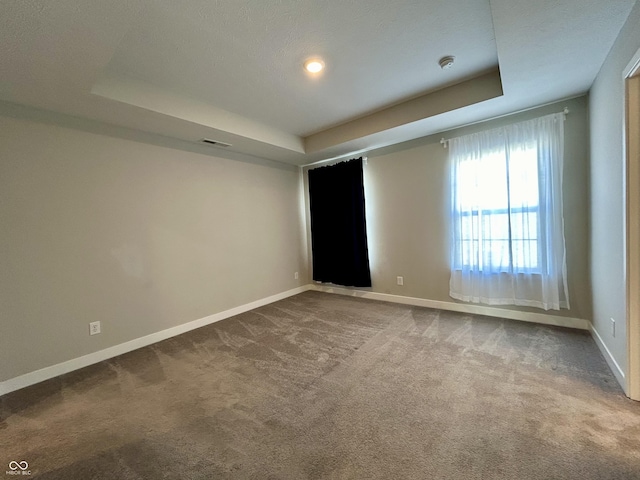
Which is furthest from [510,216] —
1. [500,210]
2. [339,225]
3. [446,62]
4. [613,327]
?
[339,225]

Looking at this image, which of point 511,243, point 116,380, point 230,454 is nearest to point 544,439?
point 230,454

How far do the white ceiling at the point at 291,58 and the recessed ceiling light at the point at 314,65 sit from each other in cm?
6

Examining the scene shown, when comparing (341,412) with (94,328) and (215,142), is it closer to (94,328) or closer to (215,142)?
(94,328)

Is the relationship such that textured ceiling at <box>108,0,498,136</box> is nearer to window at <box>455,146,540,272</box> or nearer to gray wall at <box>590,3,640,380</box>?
gray wall at <box>590,3,640,380</box>

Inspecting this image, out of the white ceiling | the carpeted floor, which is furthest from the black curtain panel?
the carpeted floor

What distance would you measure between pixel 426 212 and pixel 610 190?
1.82 metres

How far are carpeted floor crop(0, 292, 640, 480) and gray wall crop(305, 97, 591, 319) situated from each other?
887mm

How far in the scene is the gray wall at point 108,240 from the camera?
7.21 feet

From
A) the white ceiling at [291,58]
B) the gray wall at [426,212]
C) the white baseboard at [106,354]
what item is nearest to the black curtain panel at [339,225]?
the gray wall at [426,212]

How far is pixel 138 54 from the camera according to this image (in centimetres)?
197

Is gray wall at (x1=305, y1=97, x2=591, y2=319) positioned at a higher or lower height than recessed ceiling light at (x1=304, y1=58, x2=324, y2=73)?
lower

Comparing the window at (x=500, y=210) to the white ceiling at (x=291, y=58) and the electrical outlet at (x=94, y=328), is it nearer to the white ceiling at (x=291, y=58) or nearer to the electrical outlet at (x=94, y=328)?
the white ceiling at (x=291, y=58)

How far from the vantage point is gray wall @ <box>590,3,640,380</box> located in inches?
66.8

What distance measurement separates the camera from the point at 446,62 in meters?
2.24
